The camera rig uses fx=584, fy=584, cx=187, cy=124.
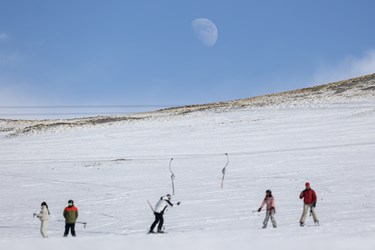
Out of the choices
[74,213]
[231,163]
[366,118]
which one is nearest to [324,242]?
[74,213]

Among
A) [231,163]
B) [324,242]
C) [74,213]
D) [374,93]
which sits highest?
[374,93]

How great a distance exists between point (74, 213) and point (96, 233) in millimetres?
1602

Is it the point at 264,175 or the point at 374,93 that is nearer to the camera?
the point at 264,175

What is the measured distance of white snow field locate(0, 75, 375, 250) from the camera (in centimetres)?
1630

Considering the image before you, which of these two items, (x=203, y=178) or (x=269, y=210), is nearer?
(x=269, y=210)

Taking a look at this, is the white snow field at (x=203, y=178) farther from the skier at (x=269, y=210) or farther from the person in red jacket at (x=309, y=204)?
the person in red jacket at (x=309, y=204)

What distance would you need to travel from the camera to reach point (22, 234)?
20203 millimetres

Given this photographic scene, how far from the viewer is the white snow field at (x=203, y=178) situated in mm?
16297

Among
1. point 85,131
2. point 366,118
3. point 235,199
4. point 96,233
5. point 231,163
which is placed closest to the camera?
point 96,233

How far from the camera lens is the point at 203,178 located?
30062 mm

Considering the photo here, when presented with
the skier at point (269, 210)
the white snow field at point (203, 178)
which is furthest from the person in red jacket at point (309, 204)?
the skier at point (269, 210)

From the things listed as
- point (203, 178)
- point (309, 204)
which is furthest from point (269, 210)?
point (203, 178)

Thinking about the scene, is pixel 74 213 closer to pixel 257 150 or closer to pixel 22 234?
pixel 22 234

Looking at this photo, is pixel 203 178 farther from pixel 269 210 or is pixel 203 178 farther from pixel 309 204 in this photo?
pixel 309 204
